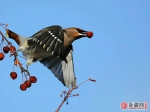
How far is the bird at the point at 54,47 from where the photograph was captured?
3.26 m

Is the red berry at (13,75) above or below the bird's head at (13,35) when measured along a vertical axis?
below

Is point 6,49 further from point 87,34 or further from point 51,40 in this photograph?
point 87,34

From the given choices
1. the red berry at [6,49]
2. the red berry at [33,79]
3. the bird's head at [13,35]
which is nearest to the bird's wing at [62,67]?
the bird's head at [13,35]

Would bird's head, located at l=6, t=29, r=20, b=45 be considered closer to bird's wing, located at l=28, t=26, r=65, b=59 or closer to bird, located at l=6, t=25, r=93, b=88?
bird, located at l=6, t=25, r=93, b=88

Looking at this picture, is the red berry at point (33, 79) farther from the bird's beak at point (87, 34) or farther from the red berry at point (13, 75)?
the bird's beak at point (87, 34)

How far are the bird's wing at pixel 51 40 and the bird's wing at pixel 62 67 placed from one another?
1.68 ft

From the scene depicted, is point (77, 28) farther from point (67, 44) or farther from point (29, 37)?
point (29, 37)

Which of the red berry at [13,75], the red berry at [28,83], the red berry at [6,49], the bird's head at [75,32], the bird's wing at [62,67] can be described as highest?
the red berry at [6,49]

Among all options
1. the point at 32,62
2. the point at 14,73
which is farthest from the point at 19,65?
the point at 32,62

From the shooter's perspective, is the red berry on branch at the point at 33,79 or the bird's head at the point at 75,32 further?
the bird's head at the point at 75,32

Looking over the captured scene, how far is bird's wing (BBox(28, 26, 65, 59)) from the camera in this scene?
3188 mm

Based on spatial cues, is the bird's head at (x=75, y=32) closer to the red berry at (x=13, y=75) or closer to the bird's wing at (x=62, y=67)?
the bird's wing at (x=62, y=67)

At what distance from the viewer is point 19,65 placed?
275 cm

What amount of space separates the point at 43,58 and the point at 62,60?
21.8 inches
